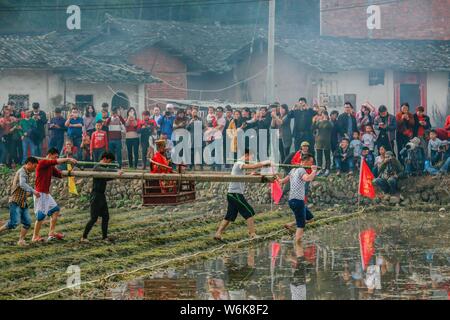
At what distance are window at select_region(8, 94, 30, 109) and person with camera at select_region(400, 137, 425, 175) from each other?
577 inches

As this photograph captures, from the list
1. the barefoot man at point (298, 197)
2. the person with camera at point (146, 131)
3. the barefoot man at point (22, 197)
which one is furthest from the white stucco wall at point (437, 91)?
the barefoot man at point (22, 197)

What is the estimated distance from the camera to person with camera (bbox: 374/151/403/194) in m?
24.5

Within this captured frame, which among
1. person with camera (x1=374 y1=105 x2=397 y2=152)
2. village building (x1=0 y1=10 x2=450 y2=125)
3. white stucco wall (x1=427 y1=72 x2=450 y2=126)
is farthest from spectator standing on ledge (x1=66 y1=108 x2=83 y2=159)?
white stucco wall (x1=427 y1=72 x2=450 y2=126)

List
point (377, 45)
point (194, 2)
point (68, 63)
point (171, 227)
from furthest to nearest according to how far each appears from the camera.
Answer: point (194, 2) < point (377, 45) < point (68, 63) < point (171, 227)

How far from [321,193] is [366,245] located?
6.59 meters

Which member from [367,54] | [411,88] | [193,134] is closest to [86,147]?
[193,134]

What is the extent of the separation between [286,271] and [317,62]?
2303 centimetres

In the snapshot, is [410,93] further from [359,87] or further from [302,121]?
[302,121]

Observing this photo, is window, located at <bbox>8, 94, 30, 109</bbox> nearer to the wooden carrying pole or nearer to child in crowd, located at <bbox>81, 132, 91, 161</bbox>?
child in crowd, located at <bbox>81, 132, 91, 161</bbox>

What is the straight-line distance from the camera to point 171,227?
70.7 feet

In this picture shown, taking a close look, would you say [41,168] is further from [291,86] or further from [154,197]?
[291,86]

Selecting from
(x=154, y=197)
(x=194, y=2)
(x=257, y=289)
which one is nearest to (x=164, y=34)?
(x=194, y=2)

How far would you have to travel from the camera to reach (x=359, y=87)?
40.4m

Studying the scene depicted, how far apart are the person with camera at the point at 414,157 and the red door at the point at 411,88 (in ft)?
55.6
